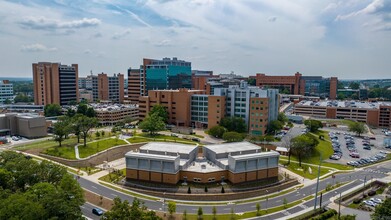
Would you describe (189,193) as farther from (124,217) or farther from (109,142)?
(109,142)

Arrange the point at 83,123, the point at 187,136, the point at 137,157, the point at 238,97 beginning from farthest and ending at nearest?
the point at 238,97 < the point at 187,136 < the point at 83,123 < the point at 137,157

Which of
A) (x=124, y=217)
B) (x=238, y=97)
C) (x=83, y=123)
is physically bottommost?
(x=124, y=217)

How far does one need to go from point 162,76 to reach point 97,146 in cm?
8119

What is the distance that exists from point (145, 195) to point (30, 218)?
2173cm

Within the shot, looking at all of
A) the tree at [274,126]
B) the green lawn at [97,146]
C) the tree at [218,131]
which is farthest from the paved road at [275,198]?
the tree at [218,131]

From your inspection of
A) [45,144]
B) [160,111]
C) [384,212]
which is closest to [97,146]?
[45,144]

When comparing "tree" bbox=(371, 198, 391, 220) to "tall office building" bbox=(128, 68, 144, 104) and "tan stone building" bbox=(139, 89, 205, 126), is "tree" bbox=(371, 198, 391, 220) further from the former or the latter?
"tall office building" bbox=(128, 68, 144, 104)

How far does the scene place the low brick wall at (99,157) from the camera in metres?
63.7

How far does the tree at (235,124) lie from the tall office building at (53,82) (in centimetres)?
9328

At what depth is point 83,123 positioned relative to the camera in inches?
2862

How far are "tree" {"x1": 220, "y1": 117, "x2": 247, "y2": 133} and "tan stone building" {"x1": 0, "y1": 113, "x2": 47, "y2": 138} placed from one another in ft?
183

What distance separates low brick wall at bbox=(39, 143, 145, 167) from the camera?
209 ft

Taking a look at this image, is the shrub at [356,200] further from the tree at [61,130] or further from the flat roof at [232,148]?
the tree at [61,130]

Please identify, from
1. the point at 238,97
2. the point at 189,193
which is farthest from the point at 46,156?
the point at 238,97
